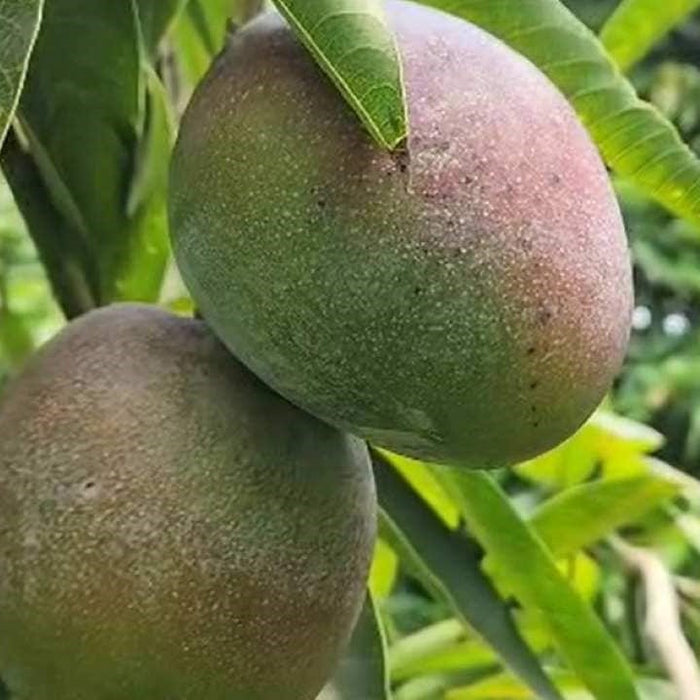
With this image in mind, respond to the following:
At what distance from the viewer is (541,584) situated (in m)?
0.91

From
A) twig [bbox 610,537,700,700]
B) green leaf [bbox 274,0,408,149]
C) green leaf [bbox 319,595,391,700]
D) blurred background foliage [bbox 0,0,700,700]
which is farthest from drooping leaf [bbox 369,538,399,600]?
green leaf [bbox 274,0,408,149]

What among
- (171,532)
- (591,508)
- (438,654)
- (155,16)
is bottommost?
(438,654)

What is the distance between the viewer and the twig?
101 centimetres

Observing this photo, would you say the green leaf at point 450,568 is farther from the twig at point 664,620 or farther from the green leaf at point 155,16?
the green leaf at point 155,16

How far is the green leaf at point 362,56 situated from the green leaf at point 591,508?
591 mm

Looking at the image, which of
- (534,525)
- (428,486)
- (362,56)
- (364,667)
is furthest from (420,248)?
(534,525)

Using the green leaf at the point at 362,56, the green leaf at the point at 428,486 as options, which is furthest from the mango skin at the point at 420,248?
the green leaf at the point at 428,486

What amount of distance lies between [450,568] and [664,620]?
211 millimetres

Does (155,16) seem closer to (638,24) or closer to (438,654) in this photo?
(638,24)

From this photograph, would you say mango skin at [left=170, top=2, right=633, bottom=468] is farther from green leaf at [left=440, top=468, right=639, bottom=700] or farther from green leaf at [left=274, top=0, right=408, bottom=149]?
green leaf at [left=440, top=468, right=639, bottom=700]

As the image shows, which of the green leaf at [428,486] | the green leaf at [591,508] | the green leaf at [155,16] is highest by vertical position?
the green leaf at [155,16]

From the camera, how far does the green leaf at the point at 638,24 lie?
1.04 m

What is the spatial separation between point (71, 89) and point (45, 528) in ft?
0.67

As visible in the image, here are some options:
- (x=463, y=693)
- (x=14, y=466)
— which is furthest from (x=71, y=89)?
(x=463, y=693)
